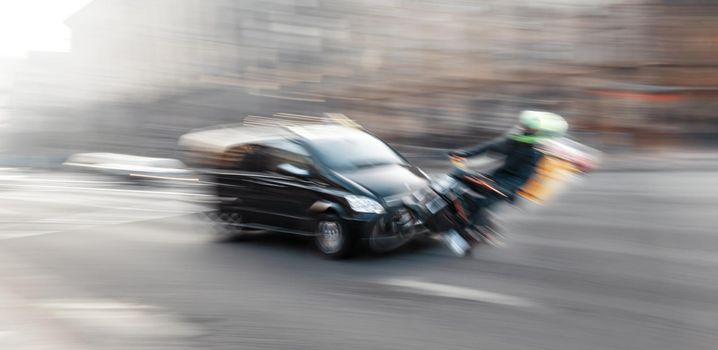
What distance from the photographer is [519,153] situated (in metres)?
8.70

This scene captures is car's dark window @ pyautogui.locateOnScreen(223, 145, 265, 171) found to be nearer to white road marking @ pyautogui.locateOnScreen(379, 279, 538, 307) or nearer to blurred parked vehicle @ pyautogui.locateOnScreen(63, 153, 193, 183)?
white road marking @ pyautogui.locateOnScreen(379, 279, 538, 307)

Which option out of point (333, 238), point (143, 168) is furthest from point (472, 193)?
point (143, 168)

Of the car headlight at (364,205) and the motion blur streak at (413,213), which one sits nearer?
the motion blur streak at (413,213)

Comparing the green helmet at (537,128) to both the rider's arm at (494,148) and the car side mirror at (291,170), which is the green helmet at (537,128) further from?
the car side mirror at (291,170)

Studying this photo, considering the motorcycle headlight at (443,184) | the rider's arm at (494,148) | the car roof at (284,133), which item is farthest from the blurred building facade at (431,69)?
the motorcycle headlight at (443,184)

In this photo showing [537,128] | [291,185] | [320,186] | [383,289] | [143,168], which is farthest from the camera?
[143,168]

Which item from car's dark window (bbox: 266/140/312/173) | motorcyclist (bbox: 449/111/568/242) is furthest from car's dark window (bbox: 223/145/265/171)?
motorcyclist (bbox: 449/111/568/242)

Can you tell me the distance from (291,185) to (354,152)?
801mm

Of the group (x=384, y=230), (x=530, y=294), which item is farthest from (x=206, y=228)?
(x=530, y=294)

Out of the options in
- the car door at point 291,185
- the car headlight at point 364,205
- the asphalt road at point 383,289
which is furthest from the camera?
the car door at point 291,185

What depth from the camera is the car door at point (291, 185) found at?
30.7 feet

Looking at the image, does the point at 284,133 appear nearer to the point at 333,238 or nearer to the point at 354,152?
the point at 354,152

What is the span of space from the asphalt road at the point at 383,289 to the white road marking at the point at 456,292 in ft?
0.05

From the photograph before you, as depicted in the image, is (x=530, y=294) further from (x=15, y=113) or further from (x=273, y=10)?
(x=15, y=113)
